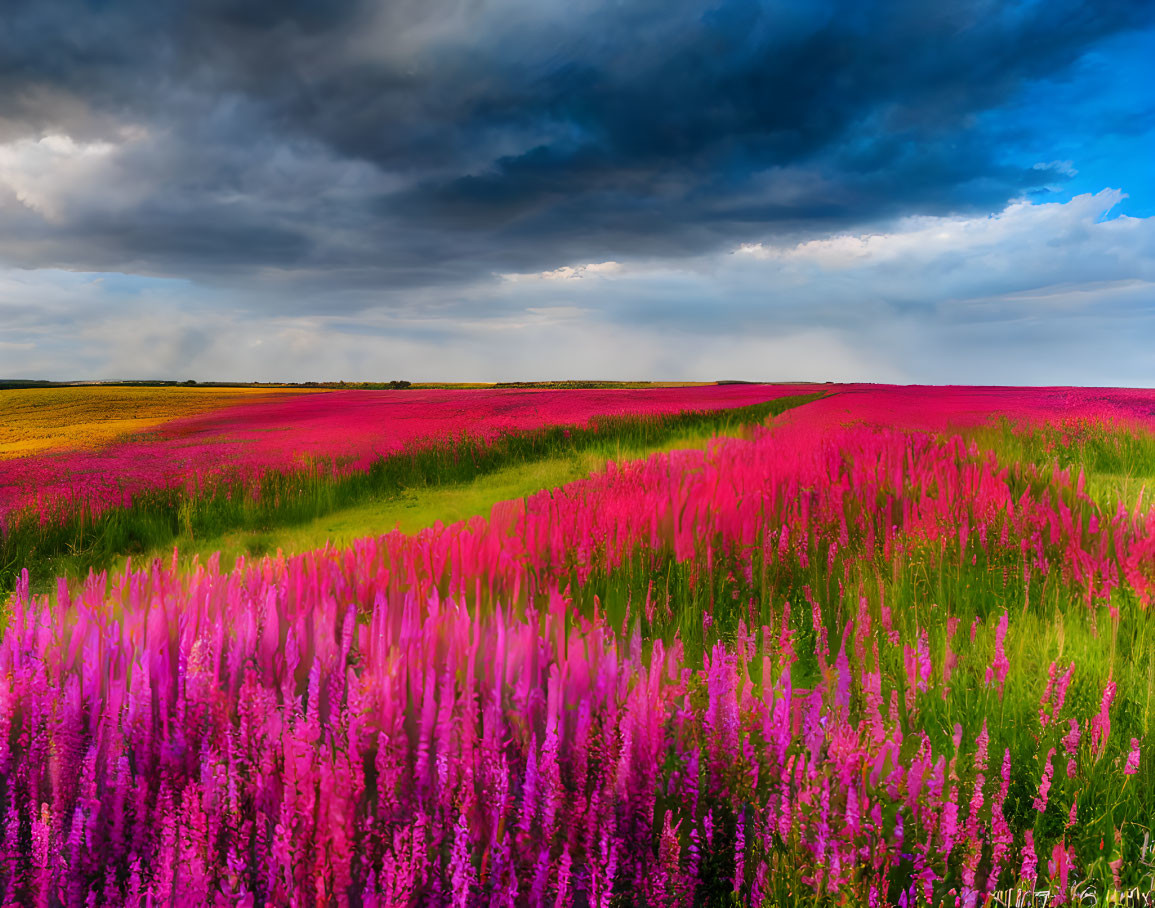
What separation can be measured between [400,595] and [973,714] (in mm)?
1983

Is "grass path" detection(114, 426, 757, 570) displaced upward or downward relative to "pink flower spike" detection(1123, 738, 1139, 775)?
downward

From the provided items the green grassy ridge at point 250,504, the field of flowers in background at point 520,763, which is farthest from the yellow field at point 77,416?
the field of flowers in background at point 520,763

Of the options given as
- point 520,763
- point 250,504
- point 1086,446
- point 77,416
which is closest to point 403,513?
point 250,504

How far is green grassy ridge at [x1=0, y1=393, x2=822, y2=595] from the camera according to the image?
7023mm

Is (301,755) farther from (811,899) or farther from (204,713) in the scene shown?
(811,899)

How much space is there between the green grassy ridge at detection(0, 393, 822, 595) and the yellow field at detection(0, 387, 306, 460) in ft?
22.4

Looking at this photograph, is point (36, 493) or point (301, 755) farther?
point (36, 493)

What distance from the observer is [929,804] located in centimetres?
155

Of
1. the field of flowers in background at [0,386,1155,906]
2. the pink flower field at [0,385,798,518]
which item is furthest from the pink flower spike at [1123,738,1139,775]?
the pink flower field at [0,385,798,518]

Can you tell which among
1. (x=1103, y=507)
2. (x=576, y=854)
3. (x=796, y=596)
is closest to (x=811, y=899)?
(x=576, y=854)

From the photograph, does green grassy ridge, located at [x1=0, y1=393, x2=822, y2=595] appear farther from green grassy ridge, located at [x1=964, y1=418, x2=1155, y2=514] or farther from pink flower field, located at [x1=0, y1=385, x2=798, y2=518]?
green grassy ridge, located at [x1=964, y1=418, x2=1155, y2=514]

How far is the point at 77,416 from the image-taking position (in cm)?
2500

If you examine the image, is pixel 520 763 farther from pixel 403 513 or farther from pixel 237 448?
pixel 237 448

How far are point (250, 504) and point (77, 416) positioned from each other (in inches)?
834
